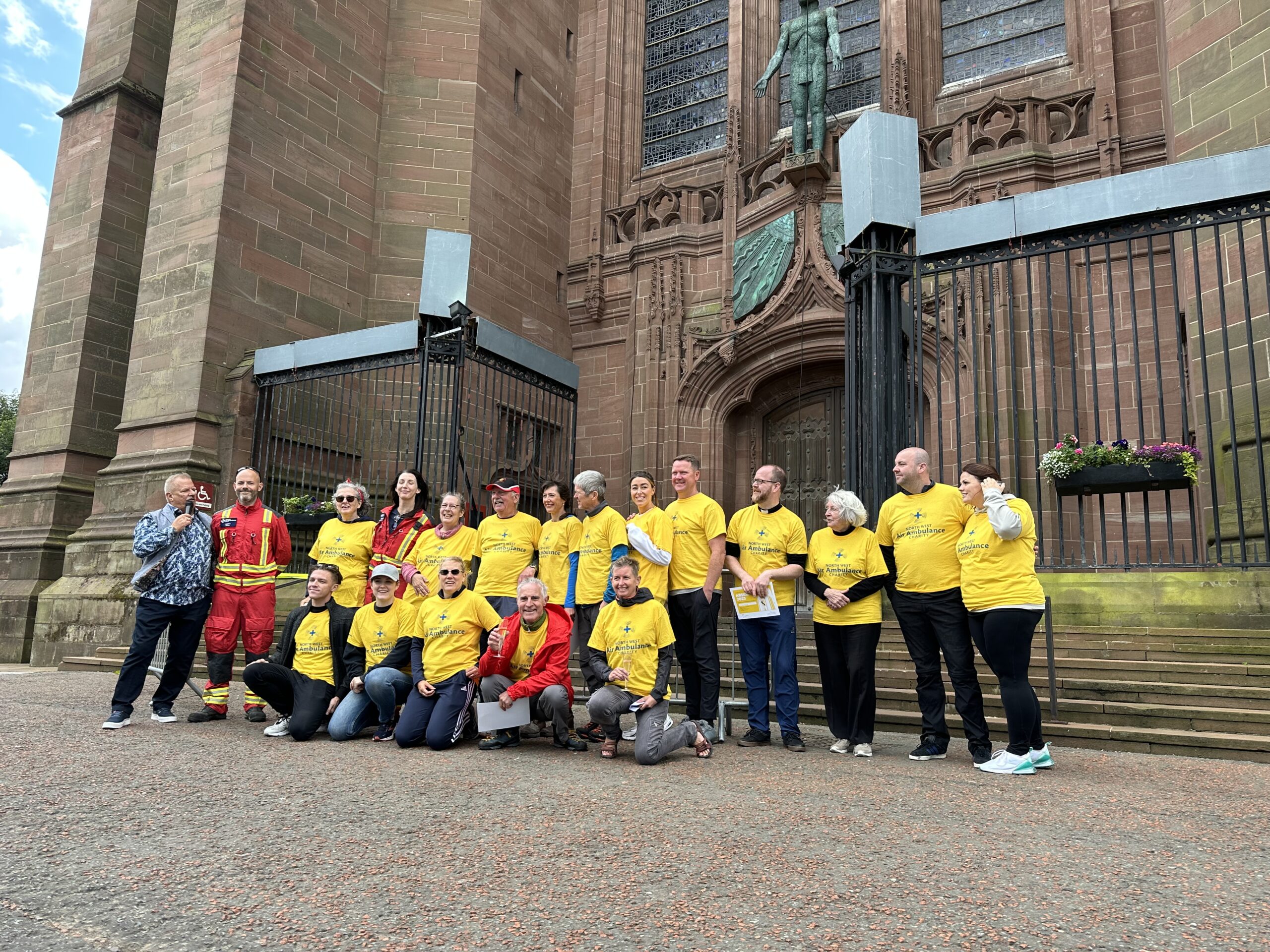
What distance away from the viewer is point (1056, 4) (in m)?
14.0

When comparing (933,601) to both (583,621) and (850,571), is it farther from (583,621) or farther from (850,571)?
(583,621)

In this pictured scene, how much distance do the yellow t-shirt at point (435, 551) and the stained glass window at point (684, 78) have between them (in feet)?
40.7

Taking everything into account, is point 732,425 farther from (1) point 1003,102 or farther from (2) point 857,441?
(2) point 857,441

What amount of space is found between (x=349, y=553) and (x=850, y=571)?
139 inches

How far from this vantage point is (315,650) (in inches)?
232

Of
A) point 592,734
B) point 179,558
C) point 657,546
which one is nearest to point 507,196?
point 179,558

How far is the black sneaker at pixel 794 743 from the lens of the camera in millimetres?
5277

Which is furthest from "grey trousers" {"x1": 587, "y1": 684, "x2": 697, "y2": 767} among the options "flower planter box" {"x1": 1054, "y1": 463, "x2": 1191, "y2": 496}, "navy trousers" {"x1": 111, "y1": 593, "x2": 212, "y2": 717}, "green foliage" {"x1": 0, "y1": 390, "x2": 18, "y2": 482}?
"green foliage" {"x1": 0, "y1": 390, "x2": 18, "y2": 482}

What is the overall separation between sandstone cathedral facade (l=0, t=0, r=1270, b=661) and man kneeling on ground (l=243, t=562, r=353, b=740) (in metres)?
6.14

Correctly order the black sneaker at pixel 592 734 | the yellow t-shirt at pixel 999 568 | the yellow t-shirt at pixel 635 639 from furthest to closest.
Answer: the black sneaker at pixel 592 734 → the yellow t-shirt at pixel 635 639 → the yellow t-shirt at pixel 999 568

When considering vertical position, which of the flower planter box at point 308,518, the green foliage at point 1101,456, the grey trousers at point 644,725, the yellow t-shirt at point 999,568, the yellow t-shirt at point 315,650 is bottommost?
the grey trousers at point 644,725

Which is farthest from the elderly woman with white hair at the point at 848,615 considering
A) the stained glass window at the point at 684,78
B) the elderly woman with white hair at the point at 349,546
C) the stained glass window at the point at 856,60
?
the stained glass window at the point at 684,78

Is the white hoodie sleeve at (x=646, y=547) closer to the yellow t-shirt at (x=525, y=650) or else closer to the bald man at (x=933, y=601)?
the yellow t-shirt at (x=525, y=650)

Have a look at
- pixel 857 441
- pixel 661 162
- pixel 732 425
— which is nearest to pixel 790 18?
pixel 661 162
